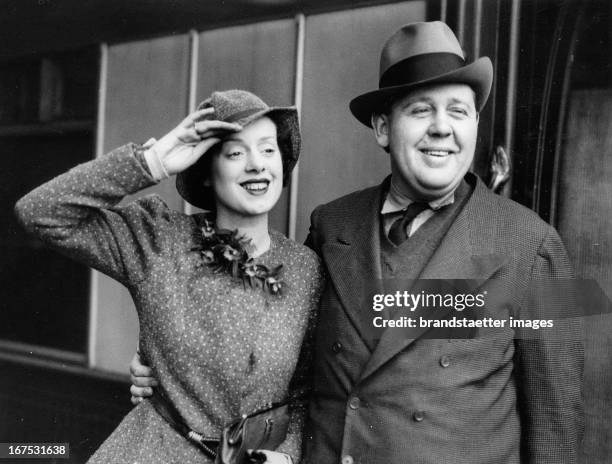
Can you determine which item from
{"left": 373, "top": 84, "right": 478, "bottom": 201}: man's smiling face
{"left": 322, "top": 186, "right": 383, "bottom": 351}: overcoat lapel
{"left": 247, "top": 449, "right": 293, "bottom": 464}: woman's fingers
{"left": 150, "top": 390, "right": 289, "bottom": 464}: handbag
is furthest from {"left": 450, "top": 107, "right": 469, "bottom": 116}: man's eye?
{"left": 247, "top": 449, "right": 293, "bottom": 464}: woman's fingers

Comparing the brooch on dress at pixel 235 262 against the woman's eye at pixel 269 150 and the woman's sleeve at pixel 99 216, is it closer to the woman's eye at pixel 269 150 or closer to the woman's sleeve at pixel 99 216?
the woman's sleeve at pixel 99 216

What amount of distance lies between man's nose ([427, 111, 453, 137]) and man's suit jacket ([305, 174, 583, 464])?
255mm

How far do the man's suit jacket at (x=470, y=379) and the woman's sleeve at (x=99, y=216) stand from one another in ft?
2.24

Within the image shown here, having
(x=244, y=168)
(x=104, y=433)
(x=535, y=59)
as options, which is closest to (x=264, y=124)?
(x=244, y=168)

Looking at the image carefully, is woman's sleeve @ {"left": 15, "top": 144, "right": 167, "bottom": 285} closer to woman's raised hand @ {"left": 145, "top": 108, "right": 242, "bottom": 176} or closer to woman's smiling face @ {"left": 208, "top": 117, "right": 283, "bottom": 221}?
woman's raised hand @ {"left": 145, "top": 108, "right": 242, "bottom": 176}

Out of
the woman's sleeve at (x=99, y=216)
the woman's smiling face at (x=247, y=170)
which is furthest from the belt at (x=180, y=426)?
the woman's smiling face at (x=247, y=170)

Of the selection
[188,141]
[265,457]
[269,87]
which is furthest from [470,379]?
[269,87]

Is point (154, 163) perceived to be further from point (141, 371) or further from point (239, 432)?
point (239, 432)

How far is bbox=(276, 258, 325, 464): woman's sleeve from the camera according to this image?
204 centimetres

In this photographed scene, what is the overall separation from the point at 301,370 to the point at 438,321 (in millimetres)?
500

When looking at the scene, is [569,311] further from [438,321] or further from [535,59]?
[535,59]

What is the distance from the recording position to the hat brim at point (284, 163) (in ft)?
7.00

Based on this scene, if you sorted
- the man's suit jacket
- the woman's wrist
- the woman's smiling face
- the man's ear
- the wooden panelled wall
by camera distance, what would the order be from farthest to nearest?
1. the wooden panelled wall
2. the man's ear
3. the woman's smiling face
4. the woman's wrist
5. the man's suit jacket

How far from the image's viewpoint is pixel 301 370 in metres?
2.07
